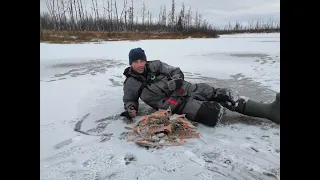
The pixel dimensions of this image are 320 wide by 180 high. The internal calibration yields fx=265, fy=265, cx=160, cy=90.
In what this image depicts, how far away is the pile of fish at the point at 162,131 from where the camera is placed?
1.77 m

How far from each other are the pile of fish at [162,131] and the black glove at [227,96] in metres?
0.43

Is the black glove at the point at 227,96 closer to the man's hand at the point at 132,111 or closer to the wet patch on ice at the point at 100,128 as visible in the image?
the man's hand at the point at 132,111

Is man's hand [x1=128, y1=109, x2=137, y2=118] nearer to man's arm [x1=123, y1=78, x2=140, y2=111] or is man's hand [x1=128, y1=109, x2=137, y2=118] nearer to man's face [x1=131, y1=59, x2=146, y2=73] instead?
man's arm [x1=123, y1=78, x2=140, y2=111]

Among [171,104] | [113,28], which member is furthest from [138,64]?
[113,28]

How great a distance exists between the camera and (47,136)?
1934 millimetres

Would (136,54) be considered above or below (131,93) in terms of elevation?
above

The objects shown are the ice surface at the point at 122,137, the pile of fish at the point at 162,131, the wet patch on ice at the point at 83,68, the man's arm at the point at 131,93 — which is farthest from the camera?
the wet patch on ice at the point at 83,68

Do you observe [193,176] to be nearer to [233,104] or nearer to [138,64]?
[233,104]

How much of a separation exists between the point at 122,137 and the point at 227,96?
38.1 inches

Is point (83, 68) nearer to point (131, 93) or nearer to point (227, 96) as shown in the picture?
point (131, 93)

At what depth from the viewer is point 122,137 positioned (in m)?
→ 1.91

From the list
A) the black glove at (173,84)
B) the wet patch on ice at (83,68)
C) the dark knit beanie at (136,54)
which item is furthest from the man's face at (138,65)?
the wet patch on ice at (83,68)

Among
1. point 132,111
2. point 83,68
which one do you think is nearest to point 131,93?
point 132,111
